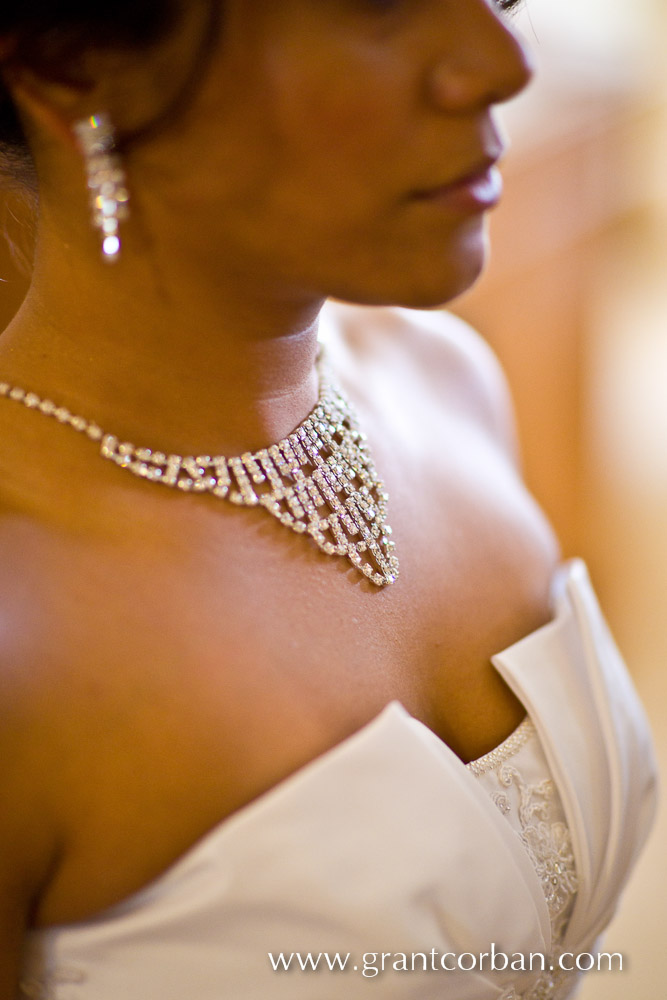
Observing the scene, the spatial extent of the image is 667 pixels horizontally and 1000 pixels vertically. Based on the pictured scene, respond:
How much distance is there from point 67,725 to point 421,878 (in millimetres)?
278

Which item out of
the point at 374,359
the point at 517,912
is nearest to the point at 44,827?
the point at 517,912

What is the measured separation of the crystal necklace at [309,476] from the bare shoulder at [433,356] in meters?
0.22

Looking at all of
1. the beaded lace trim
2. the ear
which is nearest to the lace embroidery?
the beaded lace trim

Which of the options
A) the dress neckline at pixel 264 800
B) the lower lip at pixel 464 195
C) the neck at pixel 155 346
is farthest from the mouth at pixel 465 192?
the dress neckline at pixel 264 800

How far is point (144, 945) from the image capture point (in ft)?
2.18

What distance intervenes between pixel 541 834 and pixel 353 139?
22.3 inches

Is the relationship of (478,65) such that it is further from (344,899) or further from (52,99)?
(344,899)

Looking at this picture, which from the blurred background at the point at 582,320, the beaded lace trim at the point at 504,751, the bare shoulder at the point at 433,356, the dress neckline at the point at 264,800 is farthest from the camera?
the blurred background at the point at 582,320

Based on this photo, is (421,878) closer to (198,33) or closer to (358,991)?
(358,991)

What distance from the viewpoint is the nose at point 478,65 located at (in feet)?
1.94

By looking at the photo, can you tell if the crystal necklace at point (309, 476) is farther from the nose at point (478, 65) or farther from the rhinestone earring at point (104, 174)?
the nose at point (478, 65)

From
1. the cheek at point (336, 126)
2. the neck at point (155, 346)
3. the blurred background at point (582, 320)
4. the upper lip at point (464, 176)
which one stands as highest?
the cheek at point (336, 126)

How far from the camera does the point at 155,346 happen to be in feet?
2.27

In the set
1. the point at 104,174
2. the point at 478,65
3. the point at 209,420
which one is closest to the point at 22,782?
the point at 209,420
